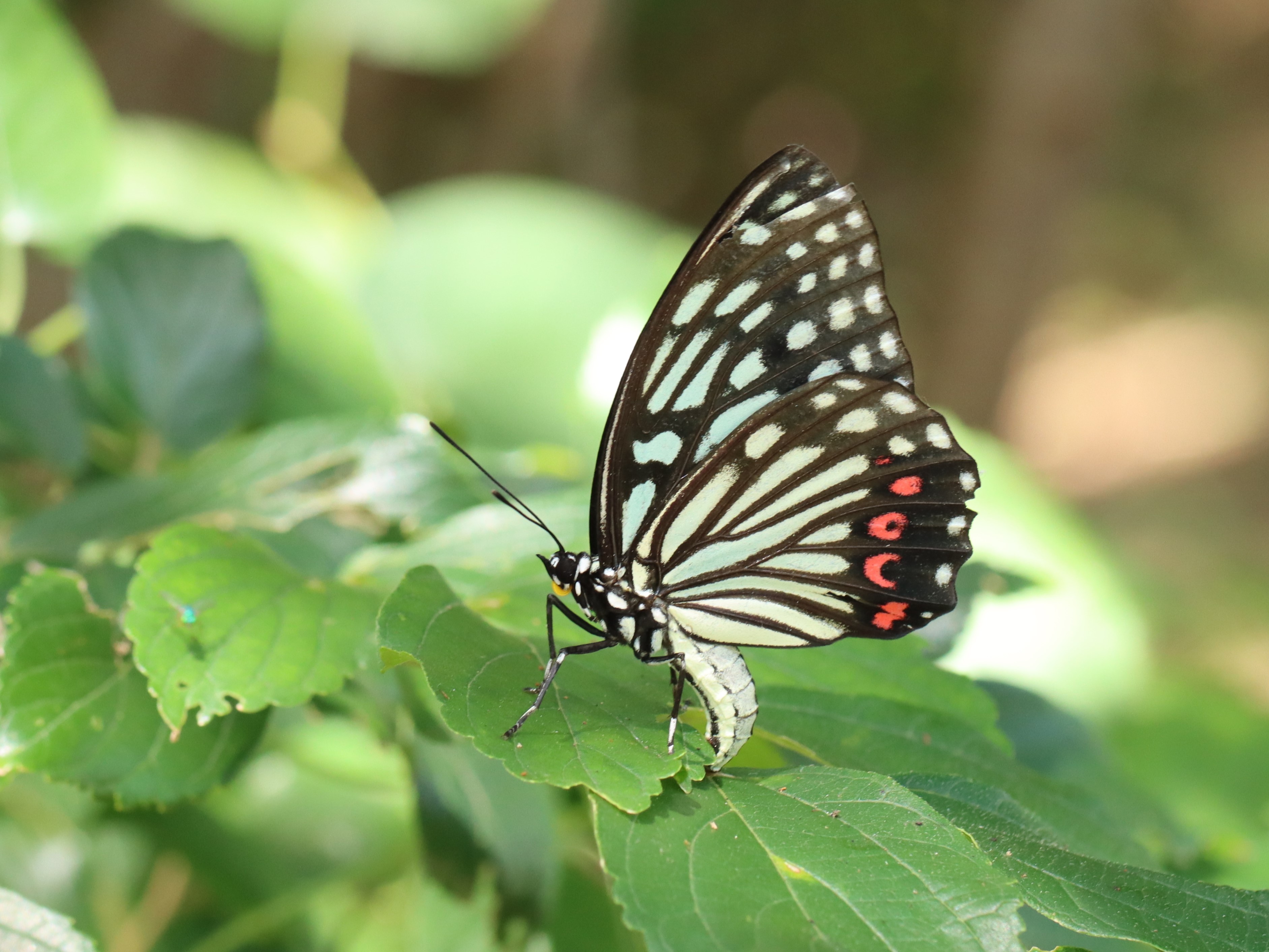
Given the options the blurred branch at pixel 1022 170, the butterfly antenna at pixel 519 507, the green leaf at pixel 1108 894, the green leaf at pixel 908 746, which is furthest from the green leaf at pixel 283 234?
the blurred branch at pixel 1022 170

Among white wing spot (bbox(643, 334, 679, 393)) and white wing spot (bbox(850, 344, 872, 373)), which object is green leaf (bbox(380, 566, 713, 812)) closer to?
white wing spot (bbox(643, 334, 679, 393))

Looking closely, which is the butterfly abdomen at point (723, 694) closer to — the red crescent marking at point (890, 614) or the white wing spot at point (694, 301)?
the red crescent marking at point (890, 614)

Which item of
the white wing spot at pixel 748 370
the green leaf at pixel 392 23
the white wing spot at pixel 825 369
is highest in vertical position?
the green leaf at pixel 392 23

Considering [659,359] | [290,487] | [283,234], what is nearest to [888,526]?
[659,359]

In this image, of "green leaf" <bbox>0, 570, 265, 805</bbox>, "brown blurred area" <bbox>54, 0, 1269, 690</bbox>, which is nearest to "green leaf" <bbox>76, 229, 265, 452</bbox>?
"green leaf" <bbox>0, 570, 265, 805</bbox>

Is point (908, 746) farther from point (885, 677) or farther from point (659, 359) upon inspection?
point (659, 359)

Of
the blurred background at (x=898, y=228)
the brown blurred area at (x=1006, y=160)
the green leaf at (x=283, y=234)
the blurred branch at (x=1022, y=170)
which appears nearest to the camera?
the green leaf at (x=283, y=234)

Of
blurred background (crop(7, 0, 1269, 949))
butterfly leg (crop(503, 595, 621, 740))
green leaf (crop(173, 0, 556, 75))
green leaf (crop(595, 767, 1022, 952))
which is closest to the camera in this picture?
green leaf (crop(595, 767, 1022, 952))
